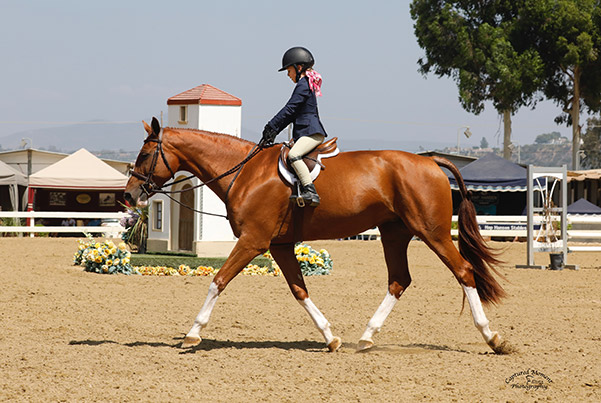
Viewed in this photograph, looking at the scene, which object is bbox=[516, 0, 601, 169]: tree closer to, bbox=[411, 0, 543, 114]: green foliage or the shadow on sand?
bbox=[411, 0, 543, 114]: green foliage

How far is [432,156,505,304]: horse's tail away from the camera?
744 cm

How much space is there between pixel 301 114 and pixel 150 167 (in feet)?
5.07

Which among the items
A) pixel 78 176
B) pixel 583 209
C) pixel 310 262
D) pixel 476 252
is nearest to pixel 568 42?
pixel 583 209

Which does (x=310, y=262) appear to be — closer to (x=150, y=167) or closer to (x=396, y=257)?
(x=396, y=257)

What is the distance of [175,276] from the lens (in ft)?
45.8

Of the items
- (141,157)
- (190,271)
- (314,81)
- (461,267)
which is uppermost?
(314,81)

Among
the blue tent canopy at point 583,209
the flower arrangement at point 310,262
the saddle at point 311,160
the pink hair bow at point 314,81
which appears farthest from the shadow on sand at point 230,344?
the blue tent canopy at point 583,209

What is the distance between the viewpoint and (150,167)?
296 inches

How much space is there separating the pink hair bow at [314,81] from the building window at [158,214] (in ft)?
29.6

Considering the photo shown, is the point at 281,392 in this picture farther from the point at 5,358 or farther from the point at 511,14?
the point at 511,14

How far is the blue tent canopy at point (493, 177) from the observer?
28.5 metres

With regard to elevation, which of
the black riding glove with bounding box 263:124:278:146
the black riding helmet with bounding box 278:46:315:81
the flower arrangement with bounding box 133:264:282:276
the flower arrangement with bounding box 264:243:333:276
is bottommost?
the flower arrangement with bounding box 133:264:282:276

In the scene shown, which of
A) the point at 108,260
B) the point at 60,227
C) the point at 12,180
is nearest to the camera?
the point at 108,260

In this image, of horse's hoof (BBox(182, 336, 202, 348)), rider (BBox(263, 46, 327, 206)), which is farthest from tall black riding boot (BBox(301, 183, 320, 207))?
horse's hoof (BBox(182, 336, 202, 348))
